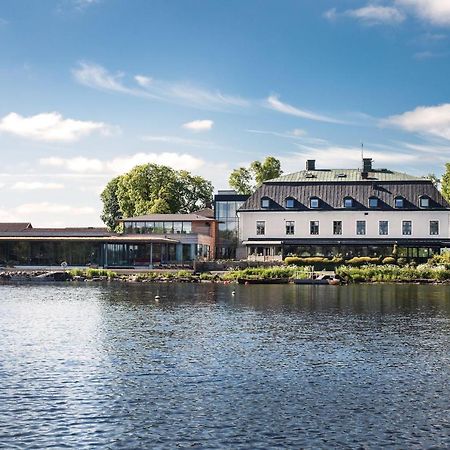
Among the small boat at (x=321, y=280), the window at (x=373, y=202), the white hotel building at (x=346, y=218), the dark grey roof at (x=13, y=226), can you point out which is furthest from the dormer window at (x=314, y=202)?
the dark grey roof at (x=13, y=226)

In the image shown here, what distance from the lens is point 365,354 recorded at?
28.0 meters

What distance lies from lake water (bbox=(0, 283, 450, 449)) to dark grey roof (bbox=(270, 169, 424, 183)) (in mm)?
54098

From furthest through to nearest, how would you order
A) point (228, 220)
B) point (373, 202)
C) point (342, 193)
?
point (228, 220), point (342, 193), point (373, 202)

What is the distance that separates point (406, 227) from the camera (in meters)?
93.0

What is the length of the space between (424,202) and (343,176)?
12370mm

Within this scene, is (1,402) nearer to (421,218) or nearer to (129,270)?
(129,270)

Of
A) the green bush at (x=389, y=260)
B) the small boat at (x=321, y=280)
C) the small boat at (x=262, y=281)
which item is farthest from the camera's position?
the green bush at (x=389, y=260)

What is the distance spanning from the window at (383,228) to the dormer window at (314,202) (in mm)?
8782

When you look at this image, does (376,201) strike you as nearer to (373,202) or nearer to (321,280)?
(373,202)

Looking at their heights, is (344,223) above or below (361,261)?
above

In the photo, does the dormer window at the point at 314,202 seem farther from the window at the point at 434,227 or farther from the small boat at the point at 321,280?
the small boat at the point at 321,280

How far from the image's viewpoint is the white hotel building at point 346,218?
300 ft

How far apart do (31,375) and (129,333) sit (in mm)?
10577

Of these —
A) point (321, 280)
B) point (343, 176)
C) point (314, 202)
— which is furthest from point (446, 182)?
point (321, 280)
